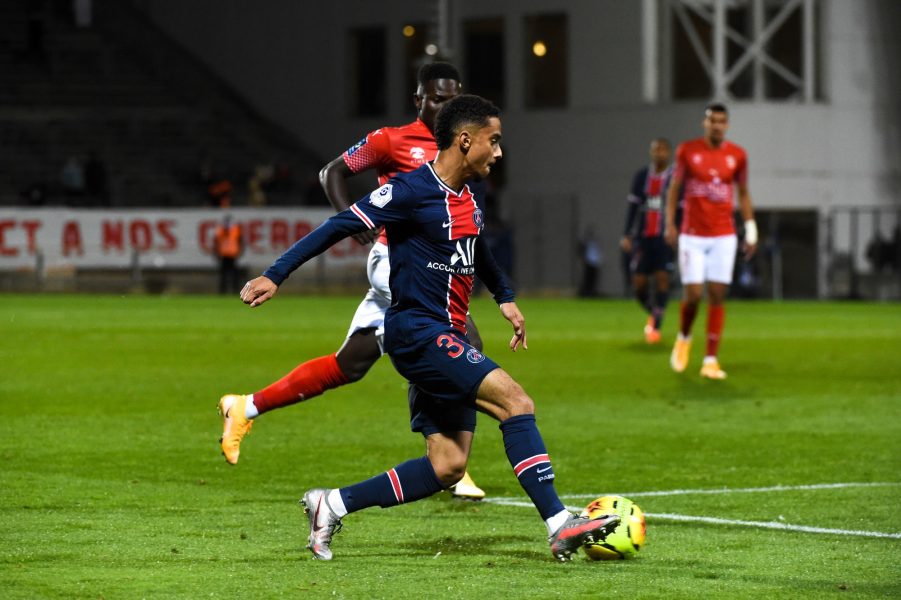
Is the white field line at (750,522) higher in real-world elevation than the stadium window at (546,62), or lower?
lower

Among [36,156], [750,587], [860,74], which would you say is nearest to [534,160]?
[860,74]

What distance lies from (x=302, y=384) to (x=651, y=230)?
1293 cm

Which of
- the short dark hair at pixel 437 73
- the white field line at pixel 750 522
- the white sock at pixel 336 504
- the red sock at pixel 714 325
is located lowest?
the red sock at pixel 714 325

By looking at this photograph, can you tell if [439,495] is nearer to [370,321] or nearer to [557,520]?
[370,321]

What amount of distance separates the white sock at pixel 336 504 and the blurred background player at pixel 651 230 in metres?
14.3

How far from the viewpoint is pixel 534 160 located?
45.3 m

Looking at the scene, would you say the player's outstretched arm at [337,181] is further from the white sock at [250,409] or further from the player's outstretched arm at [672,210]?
the player's outstretched arm at [672,210]

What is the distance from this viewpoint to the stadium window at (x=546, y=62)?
45344 millimetres

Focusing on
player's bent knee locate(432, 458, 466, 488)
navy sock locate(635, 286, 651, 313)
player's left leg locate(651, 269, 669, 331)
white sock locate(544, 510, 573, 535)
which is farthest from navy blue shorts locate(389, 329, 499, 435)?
navy sock locate(635, 286, 651, 313)

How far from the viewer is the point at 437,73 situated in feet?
31.7

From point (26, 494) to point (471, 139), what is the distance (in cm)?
351

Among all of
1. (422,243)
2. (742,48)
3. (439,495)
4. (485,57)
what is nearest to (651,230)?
(439,495)

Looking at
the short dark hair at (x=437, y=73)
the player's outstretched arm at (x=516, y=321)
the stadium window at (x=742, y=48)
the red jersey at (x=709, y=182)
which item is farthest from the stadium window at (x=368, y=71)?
the player's outstretched arm at (x=516, y=321)

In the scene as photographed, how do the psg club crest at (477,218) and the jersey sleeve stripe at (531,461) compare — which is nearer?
Answer: the jersey sleeve stripe at (531,461)
